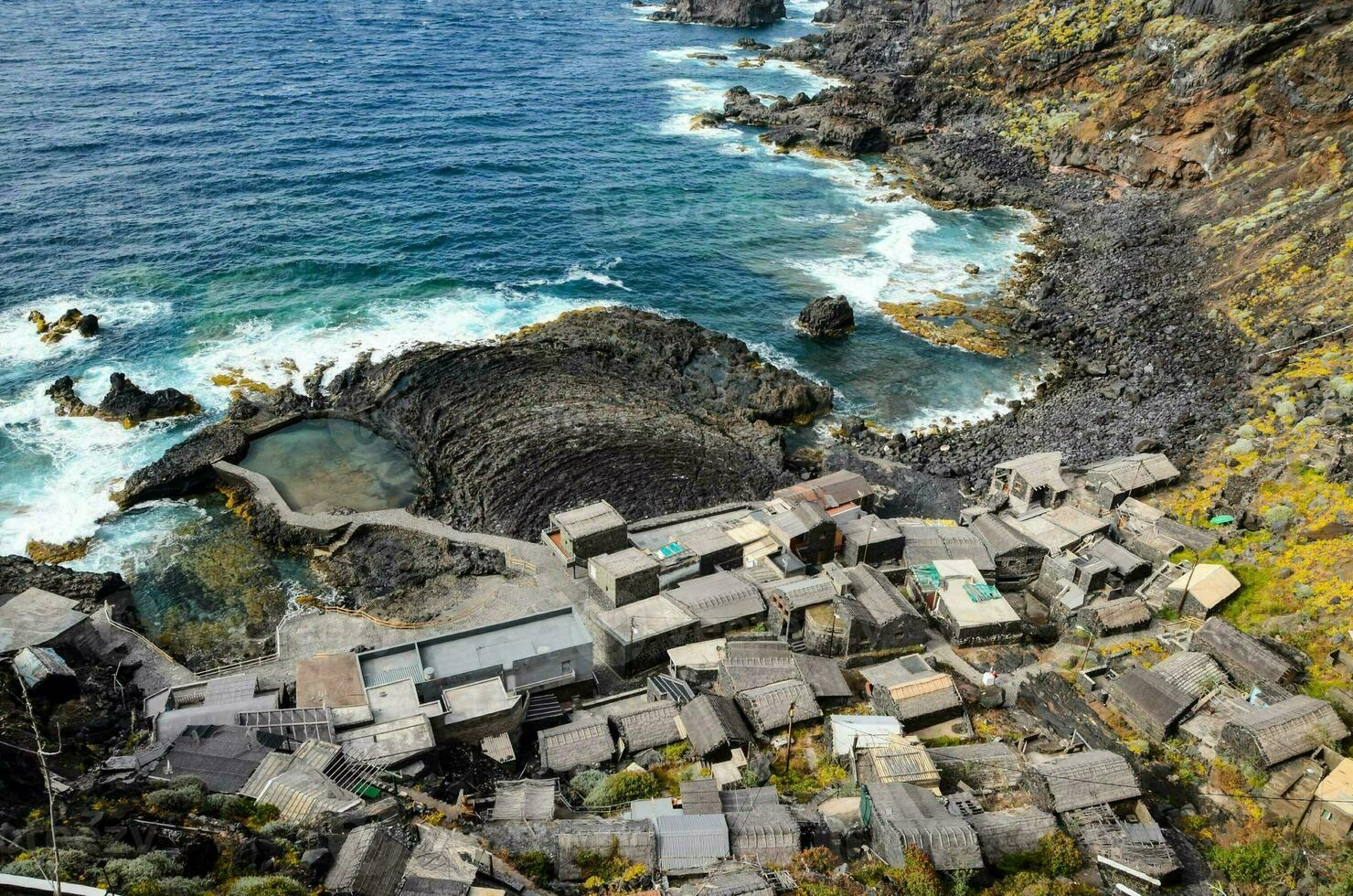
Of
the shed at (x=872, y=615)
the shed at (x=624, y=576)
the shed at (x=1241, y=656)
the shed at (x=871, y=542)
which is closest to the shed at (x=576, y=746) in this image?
the shed at (x=624, y=576)

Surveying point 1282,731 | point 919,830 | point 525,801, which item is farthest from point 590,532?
point 1282,731

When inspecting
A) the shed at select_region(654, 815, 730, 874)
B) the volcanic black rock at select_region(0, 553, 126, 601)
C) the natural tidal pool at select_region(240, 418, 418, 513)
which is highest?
the shed at select_region(654, 815, 730, 874)

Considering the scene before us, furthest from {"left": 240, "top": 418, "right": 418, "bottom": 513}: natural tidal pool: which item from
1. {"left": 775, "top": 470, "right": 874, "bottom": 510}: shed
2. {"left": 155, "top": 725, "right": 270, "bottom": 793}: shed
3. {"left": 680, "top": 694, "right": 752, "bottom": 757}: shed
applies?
{"left": 680, "top": 694, "right": 752, "bottom": 757}: shed

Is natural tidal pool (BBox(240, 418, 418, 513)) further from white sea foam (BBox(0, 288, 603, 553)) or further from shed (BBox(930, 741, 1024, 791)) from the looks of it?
shed (BBox(930, 741, 1024, 791))

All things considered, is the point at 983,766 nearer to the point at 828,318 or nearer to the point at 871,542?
the point at 871,542

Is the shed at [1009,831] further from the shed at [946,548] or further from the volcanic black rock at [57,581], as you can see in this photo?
the volcanic black rock at [57,581]

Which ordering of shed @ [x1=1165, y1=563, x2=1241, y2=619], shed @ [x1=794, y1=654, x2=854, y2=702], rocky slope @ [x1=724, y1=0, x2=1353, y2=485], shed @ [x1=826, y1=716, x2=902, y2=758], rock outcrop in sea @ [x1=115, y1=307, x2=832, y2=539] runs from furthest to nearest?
rocky slope @ [x1=724, y1=0, x2=1353, y2=485] < rock outcrop in sea @ [x1=115, y1=307, x2=832, y2=539] < shed @ [x1=1165, y1=563, x2=1241, y2=619] < shed @ [x1=794, y1=654, x2=854, y2=702] < shed @ [x1=826, y1=716, x2=902, y2=758]
